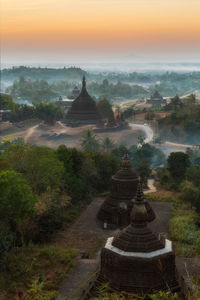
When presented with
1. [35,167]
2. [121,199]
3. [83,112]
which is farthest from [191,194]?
[83,112]

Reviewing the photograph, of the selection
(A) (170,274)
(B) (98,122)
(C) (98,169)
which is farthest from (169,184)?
(B) (98,122)

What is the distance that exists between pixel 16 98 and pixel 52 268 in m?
139

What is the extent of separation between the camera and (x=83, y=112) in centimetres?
7350

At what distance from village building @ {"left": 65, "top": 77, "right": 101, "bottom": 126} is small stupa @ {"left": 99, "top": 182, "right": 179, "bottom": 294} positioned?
58.3 meters

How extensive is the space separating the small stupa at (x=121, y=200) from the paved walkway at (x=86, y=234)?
3.04 ft

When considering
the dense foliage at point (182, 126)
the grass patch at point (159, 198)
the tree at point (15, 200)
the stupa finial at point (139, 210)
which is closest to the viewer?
the stupa finial at point (139, 210)

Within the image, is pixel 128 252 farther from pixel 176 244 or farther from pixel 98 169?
pixel 98 169

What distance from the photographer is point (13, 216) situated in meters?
21.7

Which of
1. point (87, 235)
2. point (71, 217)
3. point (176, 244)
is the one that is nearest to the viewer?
point (176, 244)

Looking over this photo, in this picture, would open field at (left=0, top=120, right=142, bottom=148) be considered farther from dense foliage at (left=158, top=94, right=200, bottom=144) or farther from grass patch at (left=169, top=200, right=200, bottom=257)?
grass patch at (left=169, top=200, right=200, bottom=257)

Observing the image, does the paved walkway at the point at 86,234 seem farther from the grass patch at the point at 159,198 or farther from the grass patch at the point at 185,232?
the grass patch at the point at 159,198

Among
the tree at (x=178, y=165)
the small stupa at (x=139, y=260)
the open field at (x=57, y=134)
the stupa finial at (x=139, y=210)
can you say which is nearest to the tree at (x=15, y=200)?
the small stupa at (x=139, y=260)

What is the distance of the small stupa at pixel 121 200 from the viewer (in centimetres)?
2761

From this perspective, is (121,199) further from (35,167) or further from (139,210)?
(139,210)
